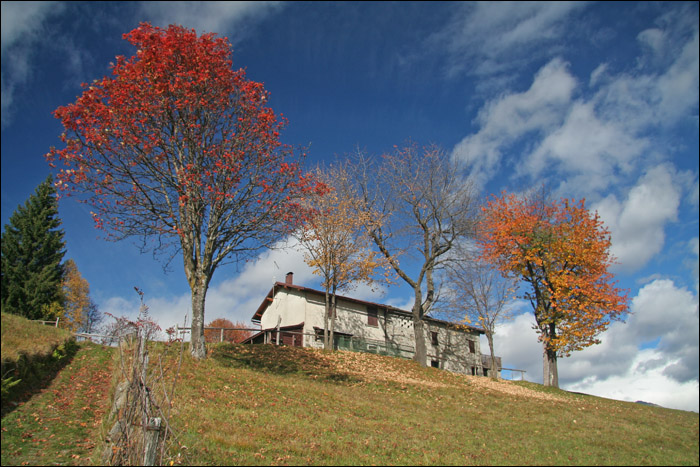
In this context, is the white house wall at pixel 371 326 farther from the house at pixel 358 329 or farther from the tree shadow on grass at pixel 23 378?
the tree shadow on grass at pixel 23 378

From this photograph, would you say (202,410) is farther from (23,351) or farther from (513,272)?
(513,272)

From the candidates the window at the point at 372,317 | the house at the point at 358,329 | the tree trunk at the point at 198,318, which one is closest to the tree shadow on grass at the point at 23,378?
the tree trunk at the point at 198,318

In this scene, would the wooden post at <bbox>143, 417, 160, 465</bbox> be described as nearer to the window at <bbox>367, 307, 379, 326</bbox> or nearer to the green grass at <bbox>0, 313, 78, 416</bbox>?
the green grass at <bbox>0, 313, 78, 416</bbox>

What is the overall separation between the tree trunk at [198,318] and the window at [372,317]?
22832 mm

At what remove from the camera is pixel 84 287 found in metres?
47.4

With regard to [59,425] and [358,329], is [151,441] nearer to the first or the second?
[59,425]

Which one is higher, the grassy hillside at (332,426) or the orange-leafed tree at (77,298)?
the orange-leafed tree at (77,298)

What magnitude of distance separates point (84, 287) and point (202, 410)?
44408 millimetres

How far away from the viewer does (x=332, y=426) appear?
1102 cm

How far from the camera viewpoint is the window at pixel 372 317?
39344 mm

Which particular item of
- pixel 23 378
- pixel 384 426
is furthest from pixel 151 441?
pixel 384 426

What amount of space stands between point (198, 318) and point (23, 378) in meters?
9.30

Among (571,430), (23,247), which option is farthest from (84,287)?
(571,430)

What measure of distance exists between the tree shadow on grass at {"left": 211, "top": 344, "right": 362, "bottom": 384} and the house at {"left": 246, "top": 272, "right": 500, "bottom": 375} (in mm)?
5355
